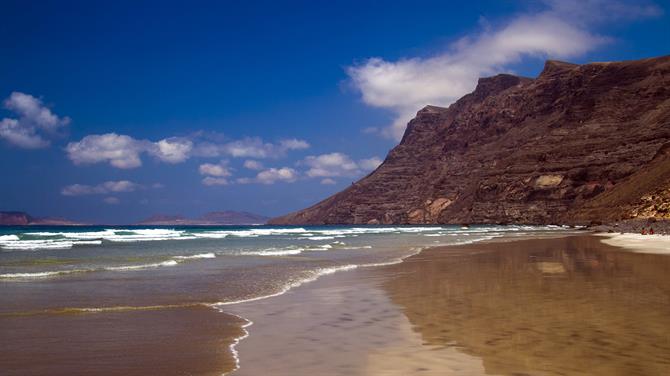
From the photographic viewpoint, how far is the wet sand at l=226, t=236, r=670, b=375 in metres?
6.25

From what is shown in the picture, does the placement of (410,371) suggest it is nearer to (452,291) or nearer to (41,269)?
(452,291)

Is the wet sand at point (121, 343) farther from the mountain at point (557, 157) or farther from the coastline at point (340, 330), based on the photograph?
the mountain at point (557, 157)

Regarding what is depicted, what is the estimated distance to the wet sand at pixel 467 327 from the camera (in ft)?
20.5

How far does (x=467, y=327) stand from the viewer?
8430mm

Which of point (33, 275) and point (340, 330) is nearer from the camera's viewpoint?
point (340, 330)

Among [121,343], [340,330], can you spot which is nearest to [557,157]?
[340,330]

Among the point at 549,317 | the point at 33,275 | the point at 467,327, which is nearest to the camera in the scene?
the point at 467,327

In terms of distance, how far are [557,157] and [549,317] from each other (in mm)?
129240

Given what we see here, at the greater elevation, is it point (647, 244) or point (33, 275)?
point (33, 275)

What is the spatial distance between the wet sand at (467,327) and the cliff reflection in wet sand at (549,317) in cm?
2

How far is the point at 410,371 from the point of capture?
602cm

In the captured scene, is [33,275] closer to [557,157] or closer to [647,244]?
[647,244]

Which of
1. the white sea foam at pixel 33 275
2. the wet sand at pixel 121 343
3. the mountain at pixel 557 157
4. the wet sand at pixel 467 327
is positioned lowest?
the wet sand at pixel 467 327

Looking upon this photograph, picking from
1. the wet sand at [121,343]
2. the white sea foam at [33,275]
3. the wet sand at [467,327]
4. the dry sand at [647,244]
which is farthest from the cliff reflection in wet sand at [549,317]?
the white sea foam at [33,275]
